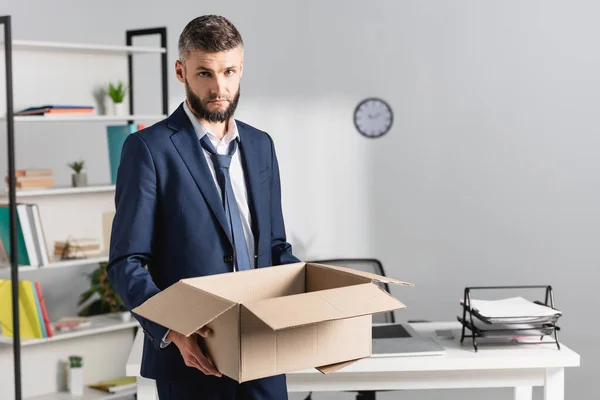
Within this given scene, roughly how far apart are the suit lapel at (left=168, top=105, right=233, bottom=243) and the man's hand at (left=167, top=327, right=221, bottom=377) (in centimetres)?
27

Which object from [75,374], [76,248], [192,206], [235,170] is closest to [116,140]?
[76,248]

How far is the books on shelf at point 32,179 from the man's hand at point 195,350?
2.48 m

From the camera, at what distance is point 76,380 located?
Answer: 4027 mm

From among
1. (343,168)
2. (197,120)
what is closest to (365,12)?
(343,168)

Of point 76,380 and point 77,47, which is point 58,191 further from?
point 76,380

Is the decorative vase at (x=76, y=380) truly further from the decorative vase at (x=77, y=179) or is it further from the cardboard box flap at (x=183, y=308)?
the cardboard box flap at (x=183, y=308)

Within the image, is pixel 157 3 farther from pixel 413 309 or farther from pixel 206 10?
pixel 413 309

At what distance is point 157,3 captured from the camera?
4977 mm

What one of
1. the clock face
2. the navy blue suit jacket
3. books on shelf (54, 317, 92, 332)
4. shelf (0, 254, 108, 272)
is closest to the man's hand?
the navy blue suit jacket

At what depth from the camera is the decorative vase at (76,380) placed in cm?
402

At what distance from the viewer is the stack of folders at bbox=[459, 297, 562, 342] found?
104 inches

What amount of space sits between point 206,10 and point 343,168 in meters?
1.31

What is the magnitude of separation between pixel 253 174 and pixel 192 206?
7.4 inches

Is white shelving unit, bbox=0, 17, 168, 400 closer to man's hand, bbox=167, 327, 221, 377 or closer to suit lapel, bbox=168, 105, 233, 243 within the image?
suit lapel, bbox=168, 105, 233, 243
